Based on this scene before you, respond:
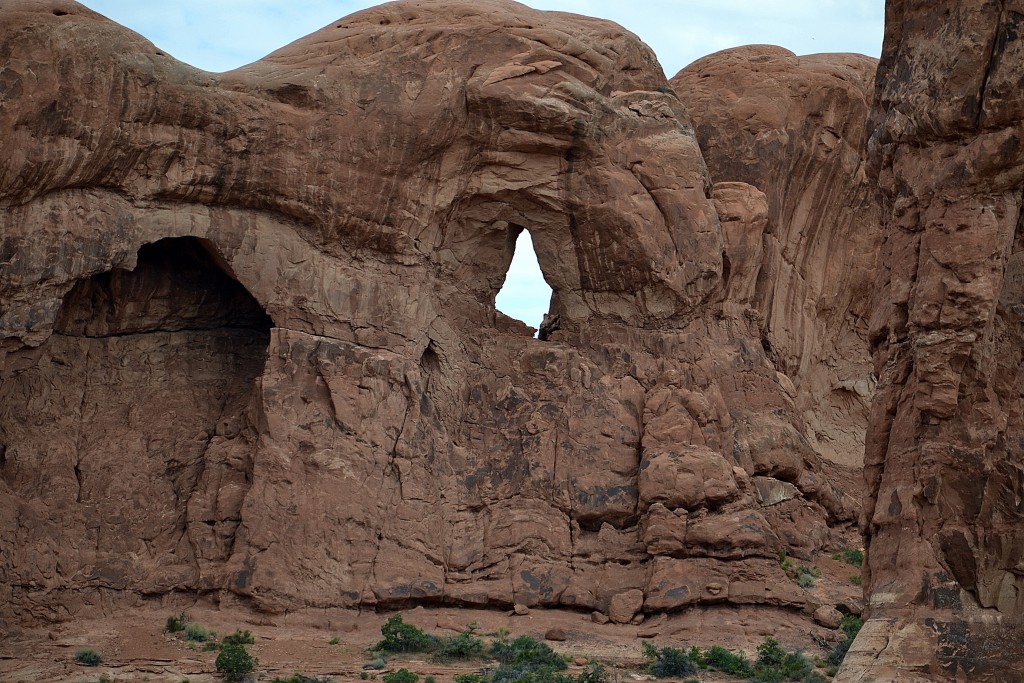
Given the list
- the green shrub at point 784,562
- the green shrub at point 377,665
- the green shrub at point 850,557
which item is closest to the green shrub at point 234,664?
the green shrub at point 377,665

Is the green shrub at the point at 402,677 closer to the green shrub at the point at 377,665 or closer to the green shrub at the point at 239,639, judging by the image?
the green shrub at the point at 377,665

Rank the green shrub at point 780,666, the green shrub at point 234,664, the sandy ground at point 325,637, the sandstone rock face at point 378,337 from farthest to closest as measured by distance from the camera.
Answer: the sandstone rock face at point 378,337, the green shrub at point 780,666, the sandy ground at point 325,637, the green shrub at point 234,664

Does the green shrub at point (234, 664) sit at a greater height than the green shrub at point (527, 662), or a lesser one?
lesser

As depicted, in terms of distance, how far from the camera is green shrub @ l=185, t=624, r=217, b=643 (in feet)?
71.2

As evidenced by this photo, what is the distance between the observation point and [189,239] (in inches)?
966

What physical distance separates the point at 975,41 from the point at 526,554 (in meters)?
13.3

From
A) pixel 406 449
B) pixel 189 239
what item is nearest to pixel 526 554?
pixel 406 449

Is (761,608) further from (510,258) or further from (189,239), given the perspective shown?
(189,239)

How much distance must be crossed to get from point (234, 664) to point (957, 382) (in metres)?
11.2

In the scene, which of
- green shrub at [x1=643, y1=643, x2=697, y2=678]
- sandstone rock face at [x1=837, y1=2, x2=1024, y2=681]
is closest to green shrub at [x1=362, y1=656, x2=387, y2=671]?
green shrub at [x1=643, y1=643, x2=697, y2=678]

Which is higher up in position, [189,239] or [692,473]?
[189,239]

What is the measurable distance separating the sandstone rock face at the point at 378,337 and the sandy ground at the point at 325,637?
0.33m

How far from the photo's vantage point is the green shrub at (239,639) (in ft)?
70.4

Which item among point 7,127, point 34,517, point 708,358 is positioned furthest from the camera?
point 708,358
